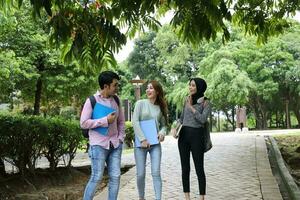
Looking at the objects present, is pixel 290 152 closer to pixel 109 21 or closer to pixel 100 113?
pixel 100 113

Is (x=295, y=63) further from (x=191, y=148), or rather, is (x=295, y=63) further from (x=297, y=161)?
(x=191, y=148)

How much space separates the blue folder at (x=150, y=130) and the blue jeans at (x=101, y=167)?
51cm

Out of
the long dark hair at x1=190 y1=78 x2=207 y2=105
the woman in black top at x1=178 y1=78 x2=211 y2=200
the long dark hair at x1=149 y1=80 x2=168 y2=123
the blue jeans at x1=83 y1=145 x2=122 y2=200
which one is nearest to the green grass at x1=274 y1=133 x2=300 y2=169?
the woman in black top at x1=178 y1=78 x2=211 y2=200

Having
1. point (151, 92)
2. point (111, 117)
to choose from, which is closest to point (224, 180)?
point (151, 92)

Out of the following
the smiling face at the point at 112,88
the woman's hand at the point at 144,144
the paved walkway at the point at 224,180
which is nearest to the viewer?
the smiling face at the point at 112,88

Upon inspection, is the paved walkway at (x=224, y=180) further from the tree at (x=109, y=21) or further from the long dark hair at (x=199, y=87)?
the tree at (x=109, y=21)

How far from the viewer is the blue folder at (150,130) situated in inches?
237

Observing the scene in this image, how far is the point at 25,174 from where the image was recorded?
9055 mm

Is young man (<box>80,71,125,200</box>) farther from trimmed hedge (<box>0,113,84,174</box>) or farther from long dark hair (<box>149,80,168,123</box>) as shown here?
trimmed hedge (<box>0,113,84,174</box>)

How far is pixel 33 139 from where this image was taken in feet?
28.9

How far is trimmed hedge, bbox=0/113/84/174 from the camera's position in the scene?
27.8 feet

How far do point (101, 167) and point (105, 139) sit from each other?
0.32 m

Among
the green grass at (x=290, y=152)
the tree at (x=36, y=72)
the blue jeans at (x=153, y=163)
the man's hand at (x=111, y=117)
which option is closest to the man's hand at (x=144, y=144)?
the blue jeans at (x=153, y=163)

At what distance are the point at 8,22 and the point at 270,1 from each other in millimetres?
6833
